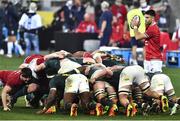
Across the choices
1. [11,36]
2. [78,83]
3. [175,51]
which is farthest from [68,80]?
[11,36]

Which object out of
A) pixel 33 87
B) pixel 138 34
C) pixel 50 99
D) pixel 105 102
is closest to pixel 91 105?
pixel 105 102

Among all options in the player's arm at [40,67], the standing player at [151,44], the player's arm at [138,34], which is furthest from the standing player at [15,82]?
the standing player at [151,44]

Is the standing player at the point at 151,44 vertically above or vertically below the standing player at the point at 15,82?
above

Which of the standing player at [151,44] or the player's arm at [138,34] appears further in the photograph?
the standing player at [151,44]

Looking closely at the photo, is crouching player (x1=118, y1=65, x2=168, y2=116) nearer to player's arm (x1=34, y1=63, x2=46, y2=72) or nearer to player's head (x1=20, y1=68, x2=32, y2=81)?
player's arm (x1=34, y1=63, x2=46, y2=72)

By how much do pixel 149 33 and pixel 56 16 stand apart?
60.0 feet

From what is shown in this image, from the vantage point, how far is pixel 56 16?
32.9m

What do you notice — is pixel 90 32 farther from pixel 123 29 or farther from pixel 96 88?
pixel 96 88

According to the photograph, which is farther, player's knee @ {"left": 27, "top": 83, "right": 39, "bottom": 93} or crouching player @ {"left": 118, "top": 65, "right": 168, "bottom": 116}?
player's knee @ {"left": 27, "top": 83, "right": 39, "bottom": 93}

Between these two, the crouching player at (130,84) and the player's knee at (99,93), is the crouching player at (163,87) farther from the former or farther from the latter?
the player's knee at (99,93)

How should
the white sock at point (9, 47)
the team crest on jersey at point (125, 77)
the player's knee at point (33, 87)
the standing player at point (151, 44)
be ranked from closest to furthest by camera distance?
1. the team crest on jersey at point (125, 77)
2. the player's knee at point (33, 87)
3. the standing player at point (151, 44)
4. the white sock at point (9, 47)

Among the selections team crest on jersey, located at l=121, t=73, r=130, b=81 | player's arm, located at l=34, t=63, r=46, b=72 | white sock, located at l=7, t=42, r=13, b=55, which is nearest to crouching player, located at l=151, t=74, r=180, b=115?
team crest on jersey, located at l=121, t=73, r=130, b=81

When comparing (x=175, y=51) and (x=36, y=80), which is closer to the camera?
(x=36, y=80)

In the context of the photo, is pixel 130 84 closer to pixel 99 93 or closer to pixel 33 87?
pixel 99 93
